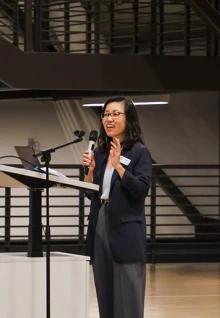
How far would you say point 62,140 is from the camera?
11367 mm

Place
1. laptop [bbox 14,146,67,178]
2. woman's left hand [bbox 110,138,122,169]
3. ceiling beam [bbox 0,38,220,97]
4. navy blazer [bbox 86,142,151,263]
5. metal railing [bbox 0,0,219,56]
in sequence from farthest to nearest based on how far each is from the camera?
1. metal railing [bbox 0,0,219,56]
2. ceiling beam [bbox 0,38,220,97]
3. laptop [bbox 14,146,67,178]
4. navy blazer [bbox 86,142,151,263]
5. woman's left hand [bbox 110,138,122,169]

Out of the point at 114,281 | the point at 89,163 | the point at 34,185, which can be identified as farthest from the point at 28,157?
the point at 114,281

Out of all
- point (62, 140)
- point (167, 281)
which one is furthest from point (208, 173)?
point (167, 281)

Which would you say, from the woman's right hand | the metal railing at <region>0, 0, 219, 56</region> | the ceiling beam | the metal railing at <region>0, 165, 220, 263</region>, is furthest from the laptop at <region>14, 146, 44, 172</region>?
the metal railing at <region>0, 165, 220, 263</region>

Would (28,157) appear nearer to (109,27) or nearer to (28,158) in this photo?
(28,158)

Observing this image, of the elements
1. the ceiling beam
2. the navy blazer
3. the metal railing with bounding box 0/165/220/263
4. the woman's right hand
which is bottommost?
the metal railing with bounding box 0/165/220/263

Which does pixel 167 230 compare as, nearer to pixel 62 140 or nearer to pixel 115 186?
pixel 62 140

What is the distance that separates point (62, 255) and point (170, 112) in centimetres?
770

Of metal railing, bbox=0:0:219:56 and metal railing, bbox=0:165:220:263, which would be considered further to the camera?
metal railing, bbox=0:165:220:263

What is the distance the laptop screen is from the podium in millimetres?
102

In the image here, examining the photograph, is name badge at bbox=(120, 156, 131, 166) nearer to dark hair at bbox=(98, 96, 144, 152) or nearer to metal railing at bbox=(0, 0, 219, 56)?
dark hair at bbox=(98, 96, 144, 152)

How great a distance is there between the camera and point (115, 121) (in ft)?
13.5

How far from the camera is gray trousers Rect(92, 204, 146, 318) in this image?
13.4ft

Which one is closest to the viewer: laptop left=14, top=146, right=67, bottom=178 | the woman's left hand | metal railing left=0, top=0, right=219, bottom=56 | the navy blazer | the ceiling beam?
the woman's left hand
